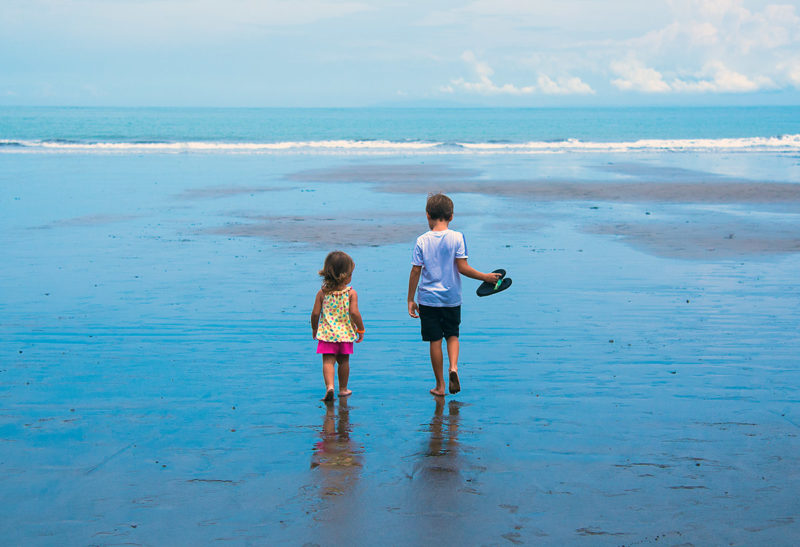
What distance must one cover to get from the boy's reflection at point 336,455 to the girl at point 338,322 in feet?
1.53

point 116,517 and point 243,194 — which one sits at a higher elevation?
point 243,194

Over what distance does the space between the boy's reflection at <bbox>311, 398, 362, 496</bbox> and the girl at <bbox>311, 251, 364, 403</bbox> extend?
468 mm

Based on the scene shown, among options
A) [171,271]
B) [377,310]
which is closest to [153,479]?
[377,310]

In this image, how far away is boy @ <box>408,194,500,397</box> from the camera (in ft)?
18.8

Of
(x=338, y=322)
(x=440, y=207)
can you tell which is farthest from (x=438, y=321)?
(x=440, y=207)

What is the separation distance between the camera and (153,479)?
4.34 meters

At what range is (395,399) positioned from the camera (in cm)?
569

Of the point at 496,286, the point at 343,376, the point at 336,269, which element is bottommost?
the point at 343,376

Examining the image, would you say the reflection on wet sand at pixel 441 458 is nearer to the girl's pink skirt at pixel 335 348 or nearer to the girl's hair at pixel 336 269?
the girl's pink skirt at pixel 335 348

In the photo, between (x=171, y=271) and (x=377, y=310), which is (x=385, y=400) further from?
(x=171, y=271)

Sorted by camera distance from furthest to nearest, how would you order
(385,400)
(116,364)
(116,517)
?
(116,364) → (385,400) → (116,517)

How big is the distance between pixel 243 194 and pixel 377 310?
41.9 feet

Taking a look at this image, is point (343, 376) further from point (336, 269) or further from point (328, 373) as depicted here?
point (336, 269)

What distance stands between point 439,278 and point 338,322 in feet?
2.62
